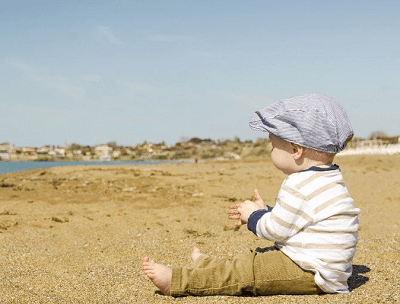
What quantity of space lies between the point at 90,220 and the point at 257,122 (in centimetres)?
298

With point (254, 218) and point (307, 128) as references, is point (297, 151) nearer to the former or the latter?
point (307, 128)

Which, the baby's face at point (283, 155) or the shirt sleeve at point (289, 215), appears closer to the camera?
the shirt sleeve at point (289, 215)

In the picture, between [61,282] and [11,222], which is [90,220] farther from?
[61,282]

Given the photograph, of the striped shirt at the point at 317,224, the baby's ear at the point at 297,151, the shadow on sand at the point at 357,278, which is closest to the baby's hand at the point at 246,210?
the striped shirt at the point at 317,224

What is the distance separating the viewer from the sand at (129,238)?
238cm

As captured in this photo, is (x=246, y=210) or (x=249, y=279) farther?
(x=246, y=210)

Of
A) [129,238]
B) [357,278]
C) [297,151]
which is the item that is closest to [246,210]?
[297,151]

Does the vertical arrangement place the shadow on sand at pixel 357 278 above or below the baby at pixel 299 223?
below

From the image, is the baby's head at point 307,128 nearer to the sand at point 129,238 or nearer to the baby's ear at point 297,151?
the baby's ear at point 297,151

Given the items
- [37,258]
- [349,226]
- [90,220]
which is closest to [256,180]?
[90,220]

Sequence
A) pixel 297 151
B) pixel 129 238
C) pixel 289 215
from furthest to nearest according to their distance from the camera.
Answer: pixel 129 238 < pixel 297 151 < pixel 289 215

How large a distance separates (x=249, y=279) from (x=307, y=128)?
866 millimetres

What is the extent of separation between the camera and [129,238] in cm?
381

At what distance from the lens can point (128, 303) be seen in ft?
7.20
